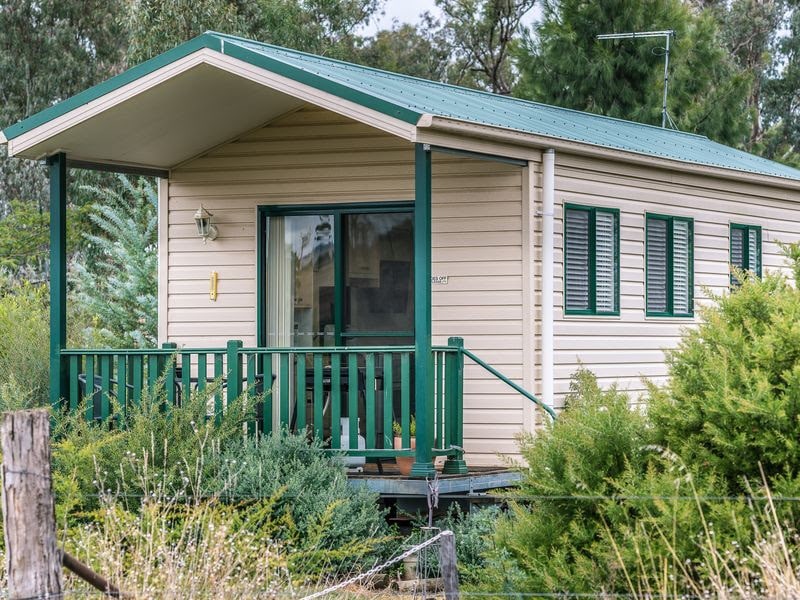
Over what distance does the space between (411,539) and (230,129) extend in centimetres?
423

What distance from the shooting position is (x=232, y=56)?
980 cm

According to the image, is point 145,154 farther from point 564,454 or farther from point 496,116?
point 564,454

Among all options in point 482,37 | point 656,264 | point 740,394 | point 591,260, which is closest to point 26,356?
point 591,260

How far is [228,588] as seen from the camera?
6.25 meters

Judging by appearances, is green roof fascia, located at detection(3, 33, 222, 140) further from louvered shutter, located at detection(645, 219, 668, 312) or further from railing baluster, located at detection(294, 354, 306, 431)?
louvered shutter, located at detection(645, 219, 668, 312)

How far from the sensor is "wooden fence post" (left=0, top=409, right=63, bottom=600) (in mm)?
4949

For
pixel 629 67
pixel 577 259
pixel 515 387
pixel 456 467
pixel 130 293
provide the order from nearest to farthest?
pixel 456 467 < pixel 515 387 < pixel 577 259 < pixel 130 293 < pixel 629 67

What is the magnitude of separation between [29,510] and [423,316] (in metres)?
4.64

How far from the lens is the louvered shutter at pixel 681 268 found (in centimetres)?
1275

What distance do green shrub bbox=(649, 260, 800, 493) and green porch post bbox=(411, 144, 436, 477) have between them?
282 centimetres

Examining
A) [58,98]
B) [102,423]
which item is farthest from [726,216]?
[58,98]

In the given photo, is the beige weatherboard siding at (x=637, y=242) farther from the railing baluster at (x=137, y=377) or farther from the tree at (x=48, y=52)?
the tree at (x=48, y=52)

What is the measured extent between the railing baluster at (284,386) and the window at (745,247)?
232 inches

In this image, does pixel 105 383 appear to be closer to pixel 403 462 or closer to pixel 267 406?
pixel 267 406
